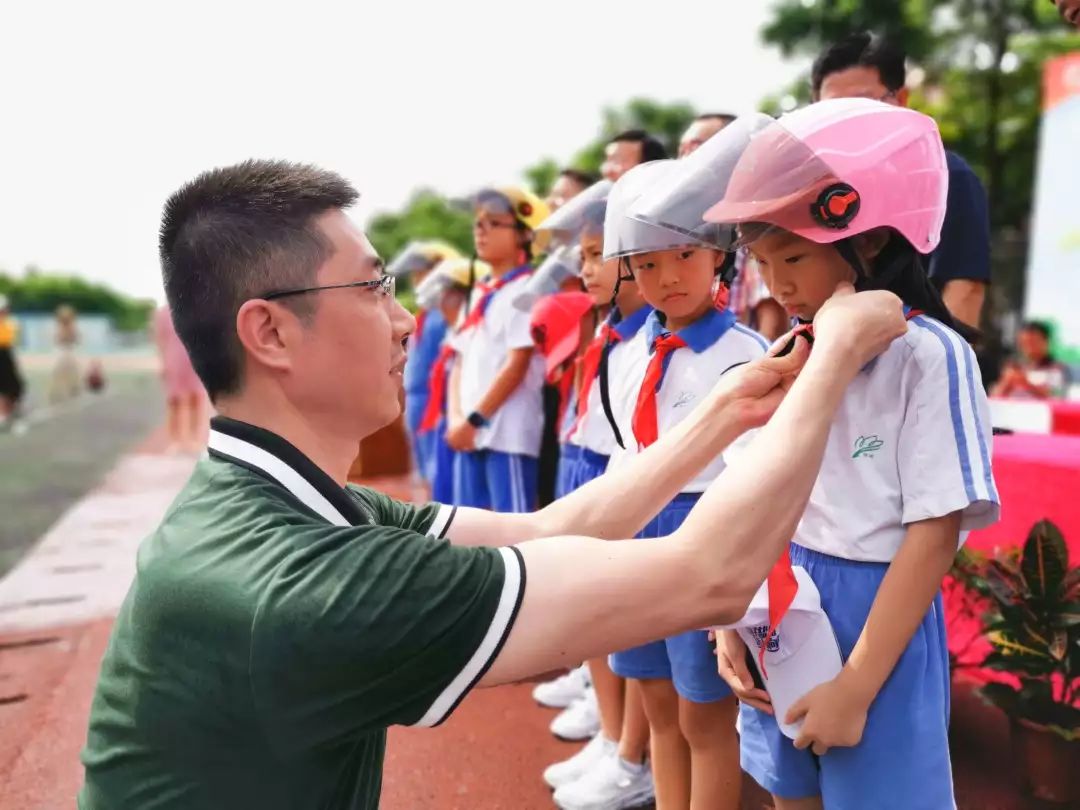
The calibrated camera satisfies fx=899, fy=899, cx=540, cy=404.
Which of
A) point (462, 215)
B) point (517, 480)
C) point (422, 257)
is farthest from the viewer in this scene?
point (462, 215)

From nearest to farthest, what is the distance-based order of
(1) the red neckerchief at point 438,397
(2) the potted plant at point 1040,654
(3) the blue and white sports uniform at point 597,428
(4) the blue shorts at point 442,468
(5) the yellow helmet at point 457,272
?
(2) the potted plant at point 1040,654, (3) the blue and white sports uniform at point 597,428, (4) the blue shorts at point 442,468, (1) the red neckerchief at point 438,397, (5) the yellow helmet at point 457,272

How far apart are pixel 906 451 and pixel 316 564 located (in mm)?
1066

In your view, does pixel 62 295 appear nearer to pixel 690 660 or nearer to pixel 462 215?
pixel 462 215

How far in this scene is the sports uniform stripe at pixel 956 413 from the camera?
1.54 meters

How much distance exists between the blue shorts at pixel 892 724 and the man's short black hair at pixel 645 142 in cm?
233

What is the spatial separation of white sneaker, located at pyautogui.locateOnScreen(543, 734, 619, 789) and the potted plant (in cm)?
125

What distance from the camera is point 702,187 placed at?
1893 mm

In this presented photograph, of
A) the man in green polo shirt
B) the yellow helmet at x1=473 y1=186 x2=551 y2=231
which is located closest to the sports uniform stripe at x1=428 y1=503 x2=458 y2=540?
the man in green polo shirt

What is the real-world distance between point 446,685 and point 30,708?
11.4ft

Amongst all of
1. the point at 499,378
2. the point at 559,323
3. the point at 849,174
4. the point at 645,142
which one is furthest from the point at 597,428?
the point at 849,174

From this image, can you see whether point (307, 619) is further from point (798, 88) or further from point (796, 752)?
point (798, 88)

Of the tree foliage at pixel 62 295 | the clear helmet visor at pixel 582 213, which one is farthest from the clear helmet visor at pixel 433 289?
the tree foliage at pixel 62 295

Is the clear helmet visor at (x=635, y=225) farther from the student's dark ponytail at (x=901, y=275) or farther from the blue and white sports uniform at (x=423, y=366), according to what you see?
the blue and white sports uniform at (x=423, y=366)

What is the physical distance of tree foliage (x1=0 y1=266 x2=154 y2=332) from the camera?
71.7m
